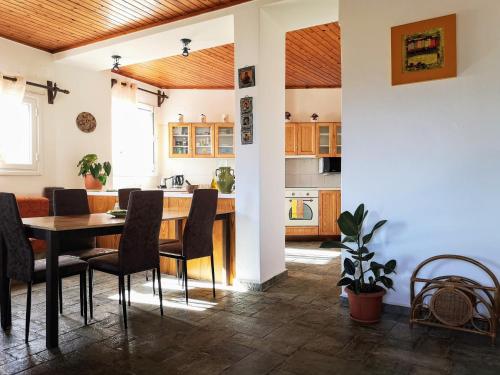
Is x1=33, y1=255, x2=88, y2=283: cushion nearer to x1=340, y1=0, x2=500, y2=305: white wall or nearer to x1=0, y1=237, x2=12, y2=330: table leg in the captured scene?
x1=0, y1=237, x2=12, y2=330: table leg

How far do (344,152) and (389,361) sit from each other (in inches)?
65.0

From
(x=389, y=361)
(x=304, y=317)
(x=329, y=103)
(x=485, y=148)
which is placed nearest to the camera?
(x=389, y=361)

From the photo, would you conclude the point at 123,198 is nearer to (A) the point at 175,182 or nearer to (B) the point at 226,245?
(B) the point at 226,245

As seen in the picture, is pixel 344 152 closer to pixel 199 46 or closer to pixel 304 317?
pixel 304 317

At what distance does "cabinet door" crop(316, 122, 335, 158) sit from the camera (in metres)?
6.96

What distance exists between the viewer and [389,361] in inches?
87.8

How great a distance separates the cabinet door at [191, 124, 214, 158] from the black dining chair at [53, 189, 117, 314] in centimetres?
344

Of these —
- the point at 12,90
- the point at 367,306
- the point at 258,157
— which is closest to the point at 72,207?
the point at 258,157

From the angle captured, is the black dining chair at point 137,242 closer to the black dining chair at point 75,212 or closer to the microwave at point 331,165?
the black dining chair at point 75,212

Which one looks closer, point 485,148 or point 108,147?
point 485,148

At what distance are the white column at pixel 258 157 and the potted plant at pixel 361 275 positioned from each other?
953 mm

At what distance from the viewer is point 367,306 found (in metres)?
2.82

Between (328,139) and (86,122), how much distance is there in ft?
13.3

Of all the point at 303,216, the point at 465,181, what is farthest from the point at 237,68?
the point at 303,216
